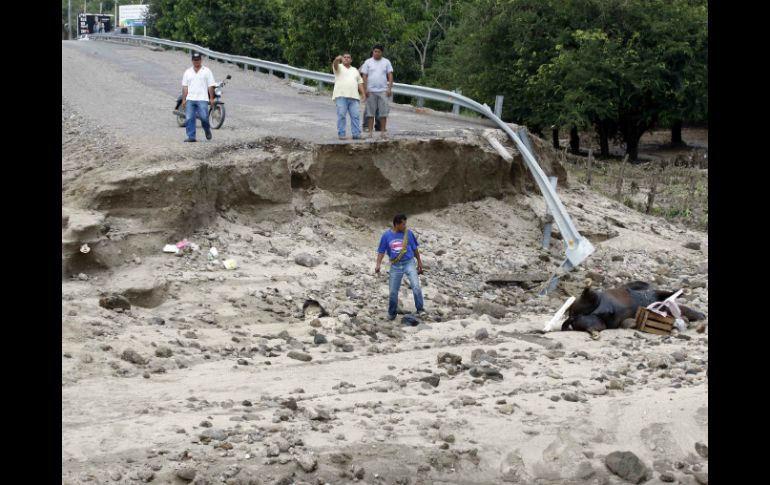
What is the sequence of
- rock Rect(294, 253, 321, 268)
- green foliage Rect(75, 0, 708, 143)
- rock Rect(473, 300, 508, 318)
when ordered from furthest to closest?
green foliage Rect(75, 0, 708, 143)
rock Rect(294, 253, 321, 268)
rock Rect(473, 300, 508, 318)

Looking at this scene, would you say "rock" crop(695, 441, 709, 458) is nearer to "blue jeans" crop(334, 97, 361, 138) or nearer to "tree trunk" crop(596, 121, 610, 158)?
"blue jeans" crop(334, 97, 361, 138)

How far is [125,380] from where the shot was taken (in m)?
9.15

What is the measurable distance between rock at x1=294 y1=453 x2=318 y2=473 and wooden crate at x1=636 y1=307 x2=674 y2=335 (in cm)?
624

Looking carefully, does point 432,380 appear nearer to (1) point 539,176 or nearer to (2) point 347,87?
(2) point 347,87

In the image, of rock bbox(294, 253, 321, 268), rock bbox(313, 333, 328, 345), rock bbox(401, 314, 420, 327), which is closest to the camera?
rock bbox(313, 333, 328, 345)

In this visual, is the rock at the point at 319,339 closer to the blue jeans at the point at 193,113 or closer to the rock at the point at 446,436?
the rock at the point at 446,436

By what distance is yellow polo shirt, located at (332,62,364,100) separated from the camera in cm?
1502

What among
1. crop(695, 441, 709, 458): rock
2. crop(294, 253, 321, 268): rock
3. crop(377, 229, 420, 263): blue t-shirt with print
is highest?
crop(377, 229, 420, 263): blue t-shirt with print

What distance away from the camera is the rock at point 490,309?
13.1 metres

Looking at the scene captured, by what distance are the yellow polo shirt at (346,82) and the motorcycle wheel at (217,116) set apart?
2.45 meters

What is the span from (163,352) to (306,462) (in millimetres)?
3265

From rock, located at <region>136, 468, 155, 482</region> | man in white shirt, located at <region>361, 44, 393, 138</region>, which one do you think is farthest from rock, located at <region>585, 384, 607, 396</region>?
man in white shirt, located at <region>361, 44, 393, 138</region>
